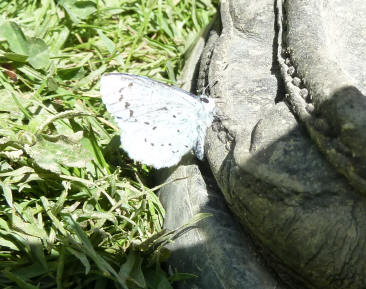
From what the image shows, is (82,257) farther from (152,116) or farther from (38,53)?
(38,53)

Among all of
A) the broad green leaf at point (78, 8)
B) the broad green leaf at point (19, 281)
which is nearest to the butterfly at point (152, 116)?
the broad green leaf at point (19, 281)

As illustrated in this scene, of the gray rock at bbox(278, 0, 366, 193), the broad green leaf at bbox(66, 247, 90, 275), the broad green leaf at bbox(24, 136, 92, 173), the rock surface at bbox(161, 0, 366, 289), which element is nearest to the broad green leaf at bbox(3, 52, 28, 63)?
the broad green leaf at bbox(24, 136, 92, 173)

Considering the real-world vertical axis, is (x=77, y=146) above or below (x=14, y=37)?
below

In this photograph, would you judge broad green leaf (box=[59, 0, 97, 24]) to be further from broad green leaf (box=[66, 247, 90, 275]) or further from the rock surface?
broad green leaf (box=[66, 247, 90, 275])

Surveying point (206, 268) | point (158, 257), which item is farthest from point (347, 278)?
point (158, 257)

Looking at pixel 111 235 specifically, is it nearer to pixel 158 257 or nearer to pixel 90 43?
pixel 158 257

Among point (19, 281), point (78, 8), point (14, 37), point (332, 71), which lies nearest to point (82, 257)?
point (19, 281)

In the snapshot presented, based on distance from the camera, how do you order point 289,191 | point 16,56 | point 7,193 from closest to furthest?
point 289,191
point 7,193
point 16,56
